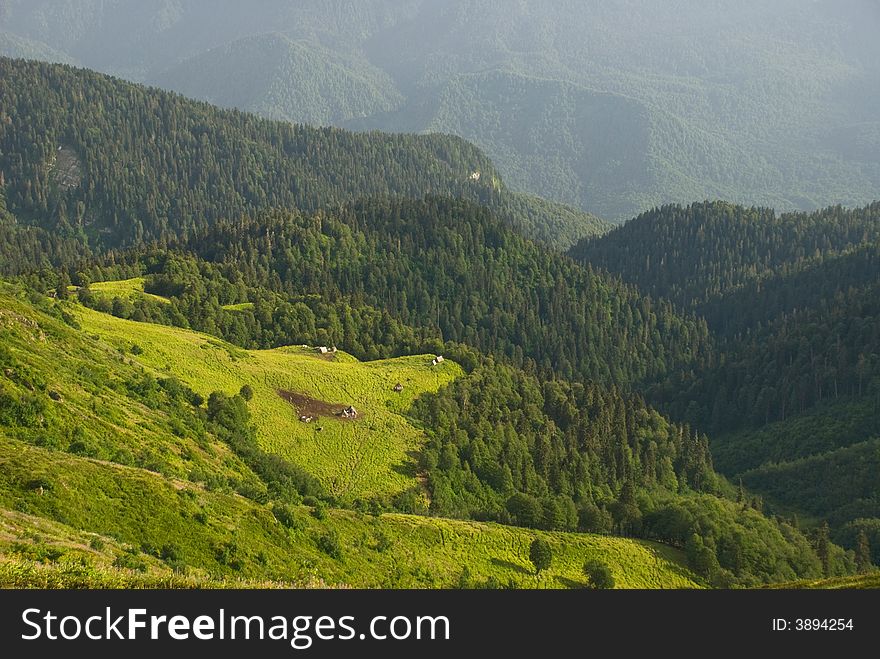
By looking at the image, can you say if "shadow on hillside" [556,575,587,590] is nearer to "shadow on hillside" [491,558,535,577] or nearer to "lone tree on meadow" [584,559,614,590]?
"lone tree on meadow" [584,559,614,590]

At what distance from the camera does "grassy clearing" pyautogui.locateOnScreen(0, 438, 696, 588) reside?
2172 inches

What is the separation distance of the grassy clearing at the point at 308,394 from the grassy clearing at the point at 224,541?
2702 cm

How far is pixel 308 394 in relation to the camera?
536ft

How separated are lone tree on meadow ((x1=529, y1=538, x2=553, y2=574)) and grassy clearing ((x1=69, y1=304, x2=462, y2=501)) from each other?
33958 millimetres

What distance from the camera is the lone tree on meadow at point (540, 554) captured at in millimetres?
111750

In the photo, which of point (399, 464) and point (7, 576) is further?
point (399, 464)

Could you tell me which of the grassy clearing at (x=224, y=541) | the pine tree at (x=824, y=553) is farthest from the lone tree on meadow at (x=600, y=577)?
the pine tree at (x=824, y=553)

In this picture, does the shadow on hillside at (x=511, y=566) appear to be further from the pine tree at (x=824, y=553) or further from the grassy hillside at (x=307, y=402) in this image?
the pine tree at (x=824, y=553)
